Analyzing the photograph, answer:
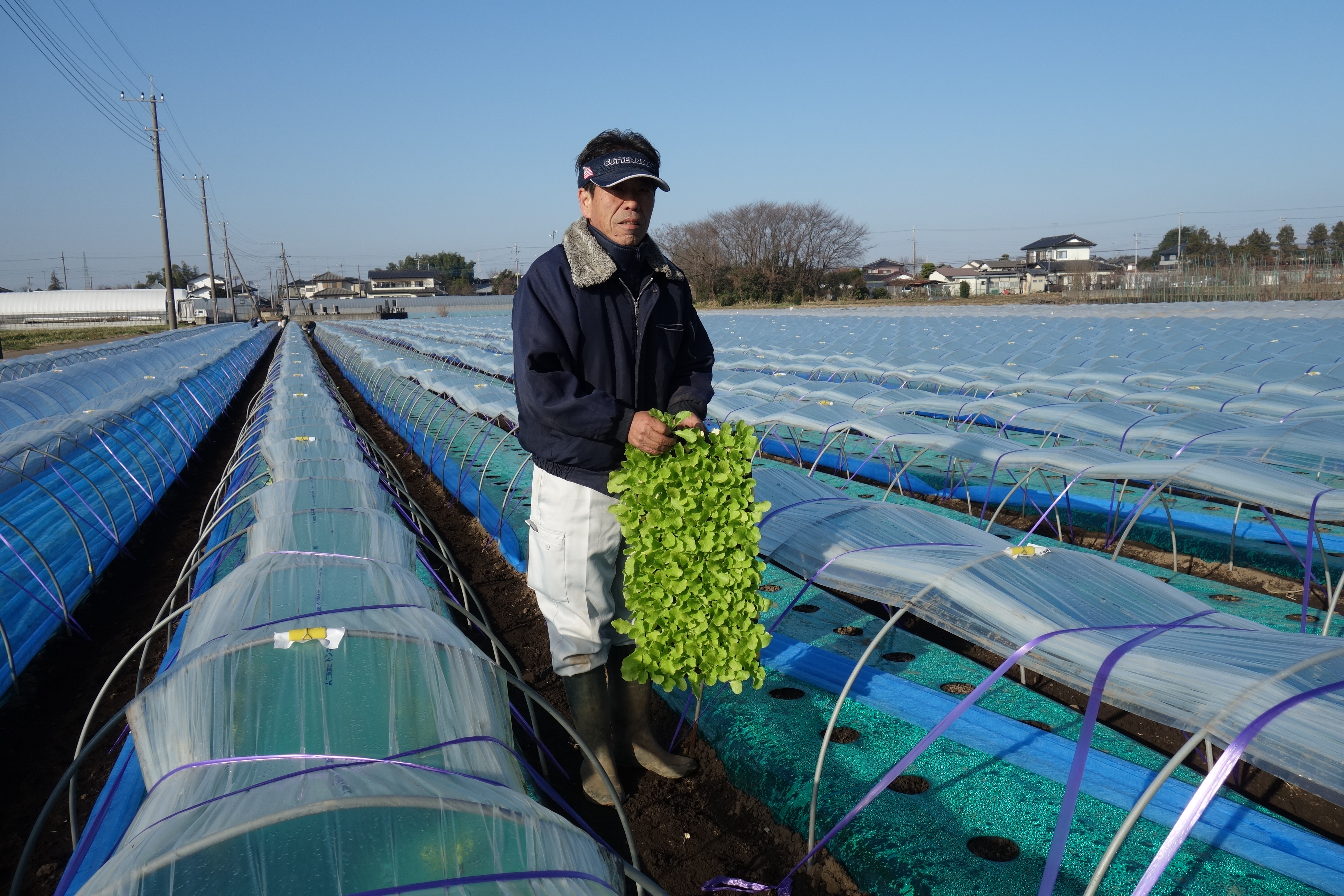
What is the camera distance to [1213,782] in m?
1.98

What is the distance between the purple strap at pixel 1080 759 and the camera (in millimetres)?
2209

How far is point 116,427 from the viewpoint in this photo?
1010cm

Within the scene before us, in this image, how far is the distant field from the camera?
41.8 metres

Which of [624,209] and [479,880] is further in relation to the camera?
[624,209]

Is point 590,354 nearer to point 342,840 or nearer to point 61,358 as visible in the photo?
point 342,840

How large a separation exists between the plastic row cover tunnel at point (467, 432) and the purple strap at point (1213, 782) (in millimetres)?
3373

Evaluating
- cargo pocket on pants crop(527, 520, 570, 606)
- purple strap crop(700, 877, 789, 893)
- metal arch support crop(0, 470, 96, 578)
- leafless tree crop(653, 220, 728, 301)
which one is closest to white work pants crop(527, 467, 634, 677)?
cargo pocket on pants crop(527, 520, 570, 606)

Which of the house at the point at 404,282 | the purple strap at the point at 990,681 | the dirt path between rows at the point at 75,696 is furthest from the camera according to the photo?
the house at the point at 404,282

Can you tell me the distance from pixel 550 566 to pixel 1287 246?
70380mm

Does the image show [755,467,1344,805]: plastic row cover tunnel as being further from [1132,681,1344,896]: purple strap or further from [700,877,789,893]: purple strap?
[700,877,789,893]: purple strap

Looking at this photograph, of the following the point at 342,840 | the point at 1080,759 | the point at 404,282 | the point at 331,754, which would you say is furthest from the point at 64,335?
the point at 1080,759

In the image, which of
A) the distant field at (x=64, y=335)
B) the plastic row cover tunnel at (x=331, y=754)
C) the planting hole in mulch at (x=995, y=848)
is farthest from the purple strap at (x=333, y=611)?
the distant field at (x=64, y=335)

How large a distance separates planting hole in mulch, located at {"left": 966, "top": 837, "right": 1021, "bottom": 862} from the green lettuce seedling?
1067mm

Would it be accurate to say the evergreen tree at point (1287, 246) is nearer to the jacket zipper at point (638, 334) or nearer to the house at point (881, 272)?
the house at point (881, 272)
